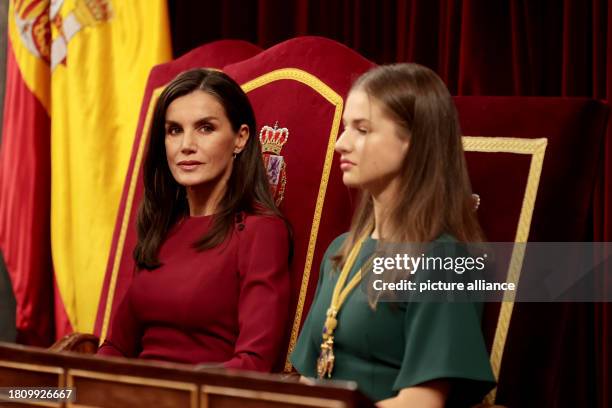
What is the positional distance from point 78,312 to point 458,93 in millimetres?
1586

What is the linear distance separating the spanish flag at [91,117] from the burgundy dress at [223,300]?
124cm

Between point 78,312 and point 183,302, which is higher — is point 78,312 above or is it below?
above

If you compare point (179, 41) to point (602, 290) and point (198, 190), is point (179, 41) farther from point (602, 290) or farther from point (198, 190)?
point (602, 290)

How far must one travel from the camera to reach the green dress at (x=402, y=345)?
5.20 ft

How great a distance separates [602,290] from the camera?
8.72 feet

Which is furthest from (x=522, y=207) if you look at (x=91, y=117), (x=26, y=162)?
(x=26, y=162)

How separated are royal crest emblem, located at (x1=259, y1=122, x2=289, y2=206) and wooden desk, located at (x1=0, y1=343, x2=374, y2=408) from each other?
3.34 feet

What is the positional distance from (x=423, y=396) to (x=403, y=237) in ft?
0.96

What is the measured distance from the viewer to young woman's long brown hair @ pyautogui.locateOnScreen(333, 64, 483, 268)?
1.71 m

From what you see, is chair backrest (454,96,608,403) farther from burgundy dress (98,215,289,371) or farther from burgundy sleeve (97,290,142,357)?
burgundy sleeve (97,290,142,357)

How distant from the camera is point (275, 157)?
2434mm

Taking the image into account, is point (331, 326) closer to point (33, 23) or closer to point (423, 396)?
point (423, 396)

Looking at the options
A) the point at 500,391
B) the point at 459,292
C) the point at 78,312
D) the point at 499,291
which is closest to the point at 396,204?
the point at 459,292

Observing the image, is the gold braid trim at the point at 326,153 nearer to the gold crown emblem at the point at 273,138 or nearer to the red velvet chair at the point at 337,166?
the red velvet chair at the point at 337,166
